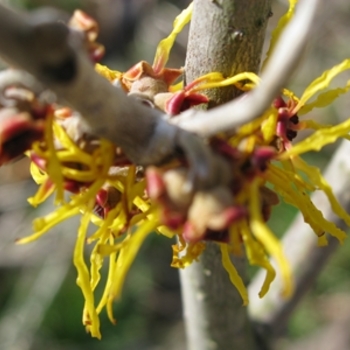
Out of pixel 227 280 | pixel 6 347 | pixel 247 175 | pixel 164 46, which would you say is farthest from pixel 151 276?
pixel 247 175

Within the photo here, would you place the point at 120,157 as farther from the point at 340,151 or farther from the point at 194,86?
the point at 340,151

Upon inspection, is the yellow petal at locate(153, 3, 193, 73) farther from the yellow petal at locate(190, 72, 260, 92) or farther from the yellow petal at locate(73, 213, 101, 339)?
the yellow petal at locate(73, 213, 101, 339)

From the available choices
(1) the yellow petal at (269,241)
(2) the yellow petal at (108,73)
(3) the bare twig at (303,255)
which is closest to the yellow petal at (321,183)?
(1) the yellow petal at (269,241)

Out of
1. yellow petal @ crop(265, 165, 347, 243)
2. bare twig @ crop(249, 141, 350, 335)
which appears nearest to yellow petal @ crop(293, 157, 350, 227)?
yellow petal @ crop(265, 165, 347, 243)

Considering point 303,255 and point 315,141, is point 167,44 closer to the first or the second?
point 315,141

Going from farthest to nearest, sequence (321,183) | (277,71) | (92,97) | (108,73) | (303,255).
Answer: (303,255) < (108,73) < (321,183) < (92,97) < (277,71)

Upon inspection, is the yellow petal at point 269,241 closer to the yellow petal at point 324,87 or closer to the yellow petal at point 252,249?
the yellow petal at point 252,249

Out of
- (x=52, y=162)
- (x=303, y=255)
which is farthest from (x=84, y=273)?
(x=303, y=255)
